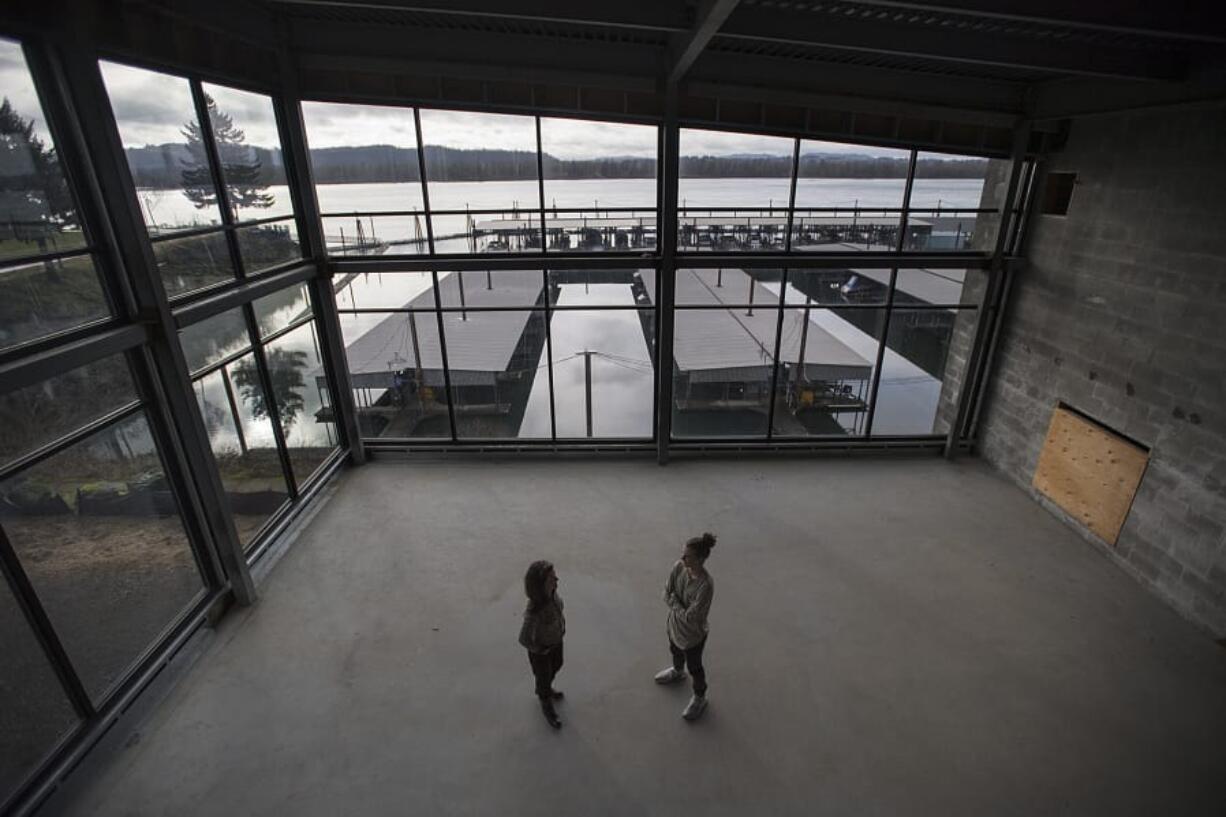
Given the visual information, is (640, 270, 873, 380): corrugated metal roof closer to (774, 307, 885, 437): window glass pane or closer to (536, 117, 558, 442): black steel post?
(774, 307, 885, 437): window glass pane

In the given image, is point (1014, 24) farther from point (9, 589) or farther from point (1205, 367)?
point (9, 589)

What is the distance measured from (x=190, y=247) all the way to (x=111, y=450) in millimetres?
1953

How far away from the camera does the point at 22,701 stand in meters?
3.63

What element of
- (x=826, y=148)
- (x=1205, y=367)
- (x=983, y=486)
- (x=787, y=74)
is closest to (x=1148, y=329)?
(x=1205, y=367)

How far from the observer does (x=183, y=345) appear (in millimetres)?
5055

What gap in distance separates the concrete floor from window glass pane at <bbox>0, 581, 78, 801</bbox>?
1.37 ft

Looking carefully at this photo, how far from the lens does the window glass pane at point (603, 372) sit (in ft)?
26.5

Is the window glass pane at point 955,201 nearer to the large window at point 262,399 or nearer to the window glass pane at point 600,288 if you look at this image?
the window glass pane at point 600,288

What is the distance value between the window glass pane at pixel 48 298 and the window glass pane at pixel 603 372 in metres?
4.73

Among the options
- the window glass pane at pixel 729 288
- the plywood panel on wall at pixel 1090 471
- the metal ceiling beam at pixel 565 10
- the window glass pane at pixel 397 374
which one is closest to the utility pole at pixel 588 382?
the window glass pane at pixel 729 288

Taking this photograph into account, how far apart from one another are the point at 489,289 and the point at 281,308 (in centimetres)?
253

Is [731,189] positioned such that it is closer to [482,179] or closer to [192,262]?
[482,179]

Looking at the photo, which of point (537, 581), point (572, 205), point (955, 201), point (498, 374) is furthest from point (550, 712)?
point (955, 201)

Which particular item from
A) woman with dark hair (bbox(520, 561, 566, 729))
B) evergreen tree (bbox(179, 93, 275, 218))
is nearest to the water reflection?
evergreen tree (bbox(179, 93, 275, 218))
